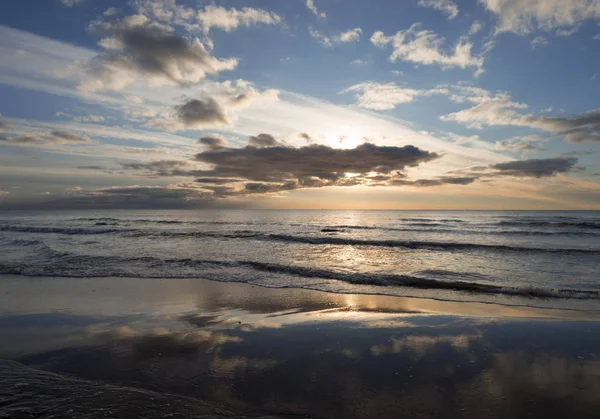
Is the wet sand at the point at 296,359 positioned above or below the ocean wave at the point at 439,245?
above

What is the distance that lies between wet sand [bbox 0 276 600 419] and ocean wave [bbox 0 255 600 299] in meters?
2.78

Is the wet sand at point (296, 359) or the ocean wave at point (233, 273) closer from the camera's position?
the wet sand at point (296, 359)

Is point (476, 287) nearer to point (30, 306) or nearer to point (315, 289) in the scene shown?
point (315, 289)

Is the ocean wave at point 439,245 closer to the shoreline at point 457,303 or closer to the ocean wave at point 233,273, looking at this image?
the ocean wave at point 233,273

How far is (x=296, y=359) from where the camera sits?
5516mm

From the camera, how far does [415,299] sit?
34.5 feet

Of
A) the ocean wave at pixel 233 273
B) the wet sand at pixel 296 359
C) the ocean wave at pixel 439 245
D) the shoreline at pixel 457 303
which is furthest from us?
the ocean wave at pixel 439 245

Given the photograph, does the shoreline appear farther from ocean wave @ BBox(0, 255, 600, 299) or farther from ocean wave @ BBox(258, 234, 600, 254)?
ocean wave @ BBox(258, 234, 600, 254)

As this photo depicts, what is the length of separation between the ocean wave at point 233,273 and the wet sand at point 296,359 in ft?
9.12

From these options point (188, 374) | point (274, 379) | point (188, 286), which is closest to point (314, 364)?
point (274, 379)

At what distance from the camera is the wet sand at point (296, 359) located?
405 cm

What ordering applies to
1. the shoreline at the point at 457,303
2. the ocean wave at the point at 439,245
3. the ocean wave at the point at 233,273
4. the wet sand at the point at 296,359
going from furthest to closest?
1. the ocean wave at the point at 439,245
2. the ocean wave at the point at 233,273
3. the shoreline at the point at 457,303
4. the wet sand at the point at 296,359

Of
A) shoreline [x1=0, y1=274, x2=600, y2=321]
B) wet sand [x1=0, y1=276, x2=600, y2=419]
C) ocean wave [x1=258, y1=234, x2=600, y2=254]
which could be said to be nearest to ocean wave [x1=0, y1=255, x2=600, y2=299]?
shoreline [x1=0, y1=274, x2=600, y2=321]

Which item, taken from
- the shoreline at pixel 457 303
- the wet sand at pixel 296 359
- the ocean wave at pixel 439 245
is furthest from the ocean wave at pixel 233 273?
the ocean wave at pixel 439 245
